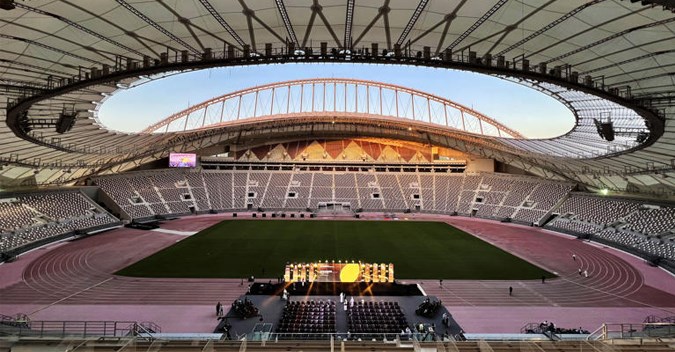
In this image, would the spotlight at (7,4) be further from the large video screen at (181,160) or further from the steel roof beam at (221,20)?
the large video screen at (181,160)

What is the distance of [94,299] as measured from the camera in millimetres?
21906

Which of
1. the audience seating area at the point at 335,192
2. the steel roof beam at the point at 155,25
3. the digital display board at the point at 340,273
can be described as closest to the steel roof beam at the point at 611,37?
the digital display board at the point at 340,273

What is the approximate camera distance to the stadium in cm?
1498

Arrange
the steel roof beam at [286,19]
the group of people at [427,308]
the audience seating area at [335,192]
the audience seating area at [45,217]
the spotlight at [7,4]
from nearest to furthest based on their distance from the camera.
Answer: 1. the spotlight at [7,4]
2. the steel roof beam at [286,19]
3. the group of people at [427,308]
4. the audience seating area at [45,217]
5. the audience seating area at [335,192]

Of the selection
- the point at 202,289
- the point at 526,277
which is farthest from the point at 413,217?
the point at 202,289

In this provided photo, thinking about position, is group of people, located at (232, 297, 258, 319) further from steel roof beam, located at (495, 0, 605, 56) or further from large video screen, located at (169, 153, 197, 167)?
large video screen, located at (169, 153, 197, 167)

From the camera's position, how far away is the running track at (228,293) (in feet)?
65.1

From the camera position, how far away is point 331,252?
34.3 meters

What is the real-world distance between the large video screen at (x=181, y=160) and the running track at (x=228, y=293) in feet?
98.2

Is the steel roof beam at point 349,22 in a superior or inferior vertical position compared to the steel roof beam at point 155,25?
superior

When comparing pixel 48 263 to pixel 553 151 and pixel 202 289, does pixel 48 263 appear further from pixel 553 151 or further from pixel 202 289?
pixel 553 151

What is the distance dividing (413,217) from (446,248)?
2397 centimetres

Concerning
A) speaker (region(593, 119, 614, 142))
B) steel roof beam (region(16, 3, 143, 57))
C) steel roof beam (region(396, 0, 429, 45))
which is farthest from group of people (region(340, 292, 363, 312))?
speaker (region(593, 119, 614, 142))

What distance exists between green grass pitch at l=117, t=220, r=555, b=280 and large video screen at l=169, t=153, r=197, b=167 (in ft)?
65.5
